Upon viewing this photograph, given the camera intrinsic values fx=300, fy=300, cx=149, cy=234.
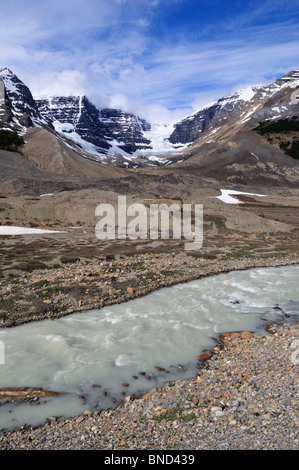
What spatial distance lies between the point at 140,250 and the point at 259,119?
170553mm

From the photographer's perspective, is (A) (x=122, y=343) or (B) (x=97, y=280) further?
(B) (x=97, y=280)

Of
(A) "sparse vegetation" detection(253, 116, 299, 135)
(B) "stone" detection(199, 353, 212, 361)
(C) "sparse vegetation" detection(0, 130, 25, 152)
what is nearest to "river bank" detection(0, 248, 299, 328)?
(B) "stone" detection(199, 353, 212, 361)

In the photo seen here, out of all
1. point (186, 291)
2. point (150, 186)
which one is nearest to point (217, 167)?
point (150, 186)

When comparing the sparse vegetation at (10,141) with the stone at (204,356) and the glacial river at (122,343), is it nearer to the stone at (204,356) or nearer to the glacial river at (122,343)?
the glacial river at (122,343)

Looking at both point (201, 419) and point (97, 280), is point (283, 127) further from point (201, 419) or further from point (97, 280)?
point (201, 419)

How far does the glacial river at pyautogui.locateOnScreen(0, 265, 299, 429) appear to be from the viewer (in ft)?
30.9

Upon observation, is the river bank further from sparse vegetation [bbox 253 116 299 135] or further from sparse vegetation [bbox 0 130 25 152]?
sparse vegetation [bbox 253 116 299 135]

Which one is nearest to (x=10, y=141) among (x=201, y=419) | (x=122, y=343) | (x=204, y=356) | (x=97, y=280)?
(x=97, y=280)

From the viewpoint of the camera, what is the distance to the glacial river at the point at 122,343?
30.9ft

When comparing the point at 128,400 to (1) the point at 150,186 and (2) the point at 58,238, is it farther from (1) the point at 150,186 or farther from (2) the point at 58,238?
(1) the point at 150,186

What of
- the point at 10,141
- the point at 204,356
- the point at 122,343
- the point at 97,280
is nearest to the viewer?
the point at 204,356

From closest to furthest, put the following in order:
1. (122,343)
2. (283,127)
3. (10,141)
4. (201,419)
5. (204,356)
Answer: (201,419)
(204,356)
(122,343)
(10,141)
(283,127)

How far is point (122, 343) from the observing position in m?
12.6

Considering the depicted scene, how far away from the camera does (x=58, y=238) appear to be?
30.7m
